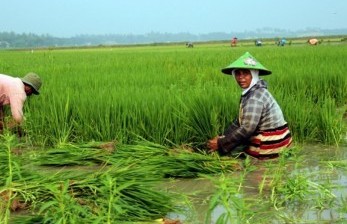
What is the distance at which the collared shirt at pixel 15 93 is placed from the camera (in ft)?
14.3

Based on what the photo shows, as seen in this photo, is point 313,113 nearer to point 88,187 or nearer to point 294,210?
point 294,210

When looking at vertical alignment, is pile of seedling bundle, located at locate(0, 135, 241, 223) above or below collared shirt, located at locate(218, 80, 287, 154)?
below

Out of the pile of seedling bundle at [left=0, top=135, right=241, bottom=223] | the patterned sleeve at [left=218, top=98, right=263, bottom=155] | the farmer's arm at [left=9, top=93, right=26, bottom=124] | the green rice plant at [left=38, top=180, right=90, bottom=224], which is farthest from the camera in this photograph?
the farmer's arm at [left=9, top=93, right=26, bottom=124]

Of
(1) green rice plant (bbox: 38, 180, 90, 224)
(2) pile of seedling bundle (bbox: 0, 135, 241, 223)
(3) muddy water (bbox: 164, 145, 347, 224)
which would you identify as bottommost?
(3) muddy water (bbox: 164, 145, 347, 224)

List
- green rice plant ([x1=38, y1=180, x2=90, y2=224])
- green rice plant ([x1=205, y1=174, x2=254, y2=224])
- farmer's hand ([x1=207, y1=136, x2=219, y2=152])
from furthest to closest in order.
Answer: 1. farmer's hand ([x1=207, y1=136, x2=219, y2=152])
2. green rice plant ([x1=38, y1=180, x2=90, y2=224])
3. green rice plant ([x1=205, y1=174, x2=254, y2=224])

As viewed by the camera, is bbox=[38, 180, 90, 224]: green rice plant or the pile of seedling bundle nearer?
bbox=[38, 180, 90, 224]: green rice plant

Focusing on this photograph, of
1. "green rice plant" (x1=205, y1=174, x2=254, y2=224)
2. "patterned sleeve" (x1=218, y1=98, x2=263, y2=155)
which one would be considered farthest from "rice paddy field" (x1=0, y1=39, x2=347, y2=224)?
"patterned sleeve" (x1=218, y1=98, x2=263, y2=155)

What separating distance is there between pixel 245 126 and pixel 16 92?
2208 millimetres

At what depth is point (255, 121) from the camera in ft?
11.2

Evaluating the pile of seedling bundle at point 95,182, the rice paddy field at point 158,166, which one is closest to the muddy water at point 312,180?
the rice paddy field at point 158,166

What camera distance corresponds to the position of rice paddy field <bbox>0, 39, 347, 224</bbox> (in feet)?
7.72

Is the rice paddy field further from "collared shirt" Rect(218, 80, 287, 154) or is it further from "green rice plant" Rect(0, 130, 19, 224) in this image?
"collared shirt" Rect(218, 80, 287, 154)

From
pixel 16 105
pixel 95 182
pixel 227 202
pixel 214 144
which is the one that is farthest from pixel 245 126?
pixel 16 105

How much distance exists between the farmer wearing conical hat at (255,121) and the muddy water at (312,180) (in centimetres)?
17
